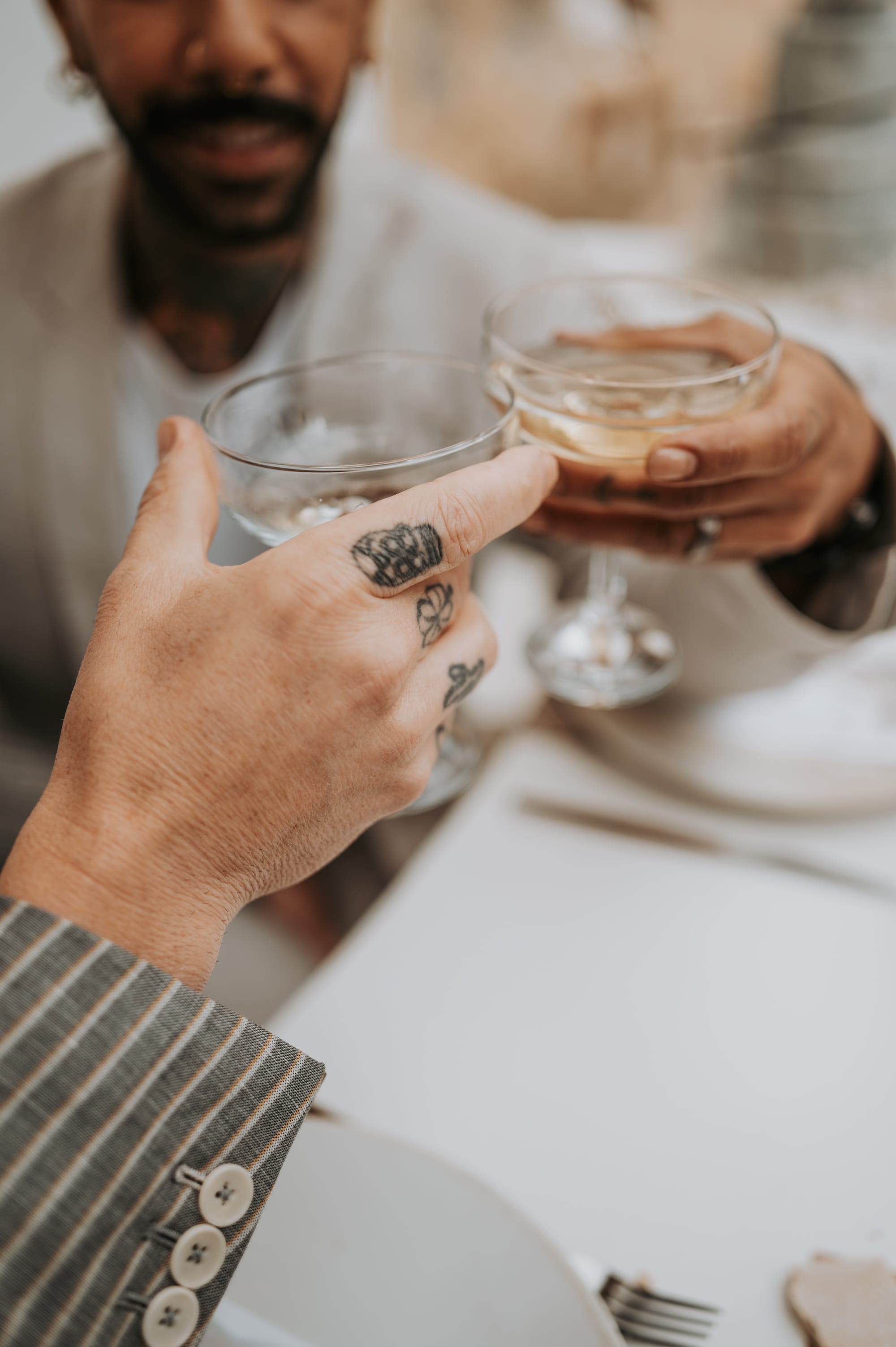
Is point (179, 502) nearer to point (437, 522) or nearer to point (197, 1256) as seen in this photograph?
point (437, 522)

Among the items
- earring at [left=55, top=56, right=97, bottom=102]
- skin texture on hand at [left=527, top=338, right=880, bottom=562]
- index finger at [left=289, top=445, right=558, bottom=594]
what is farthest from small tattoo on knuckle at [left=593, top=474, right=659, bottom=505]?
earring at [left=55, top=56, right=97, bottom=102]

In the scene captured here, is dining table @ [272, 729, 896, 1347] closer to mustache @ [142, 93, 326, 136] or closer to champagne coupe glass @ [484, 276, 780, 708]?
champagne coupe glass @ [484, 276, 780, 708]

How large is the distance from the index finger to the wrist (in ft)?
0.37

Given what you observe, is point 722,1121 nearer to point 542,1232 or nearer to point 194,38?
point 542,1232

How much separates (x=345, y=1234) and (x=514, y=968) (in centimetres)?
21

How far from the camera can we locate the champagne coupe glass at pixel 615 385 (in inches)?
19.2

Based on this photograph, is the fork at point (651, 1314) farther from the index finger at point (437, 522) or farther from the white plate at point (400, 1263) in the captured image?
the index finger at point (437, 522)

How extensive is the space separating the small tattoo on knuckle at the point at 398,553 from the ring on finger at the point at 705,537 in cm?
28

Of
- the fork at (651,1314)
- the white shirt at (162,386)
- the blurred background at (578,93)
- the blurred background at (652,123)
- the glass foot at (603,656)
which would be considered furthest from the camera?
the blurred background at (578,93)

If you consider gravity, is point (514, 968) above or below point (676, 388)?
below

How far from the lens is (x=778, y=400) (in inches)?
21.0

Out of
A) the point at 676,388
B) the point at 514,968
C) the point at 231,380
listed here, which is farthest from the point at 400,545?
the point at 231,380

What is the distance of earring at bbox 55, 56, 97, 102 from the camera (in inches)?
39.3

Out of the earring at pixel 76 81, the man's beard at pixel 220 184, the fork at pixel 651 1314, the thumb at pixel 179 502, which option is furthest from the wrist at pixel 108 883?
the earring at pixel 76 81
